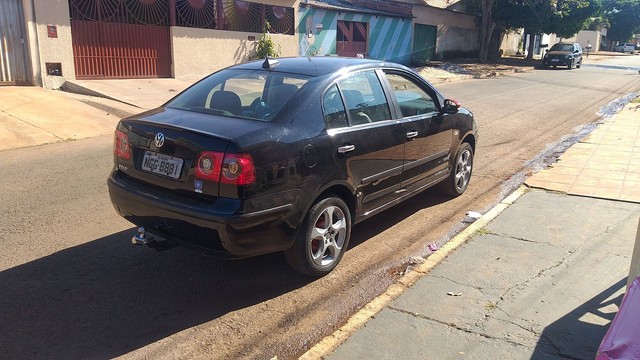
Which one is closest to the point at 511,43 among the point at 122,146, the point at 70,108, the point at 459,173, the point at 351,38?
the point at 351,38

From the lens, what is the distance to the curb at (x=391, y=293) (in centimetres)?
321

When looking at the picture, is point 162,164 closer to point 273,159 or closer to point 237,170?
point 237,170

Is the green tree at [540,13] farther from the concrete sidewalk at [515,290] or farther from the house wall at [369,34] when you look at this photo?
the concrete sidewalk at [515,290]

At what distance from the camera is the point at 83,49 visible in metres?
15.2

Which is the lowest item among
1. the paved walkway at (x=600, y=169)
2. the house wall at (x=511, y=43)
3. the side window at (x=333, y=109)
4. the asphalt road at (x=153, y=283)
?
the asphalt road at (x=153, y=283)

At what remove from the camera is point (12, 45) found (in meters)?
13.5

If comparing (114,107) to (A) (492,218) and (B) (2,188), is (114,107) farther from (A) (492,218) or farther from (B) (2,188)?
(A) (492,218)

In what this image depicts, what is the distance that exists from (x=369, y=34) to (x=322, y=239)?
2591 cm

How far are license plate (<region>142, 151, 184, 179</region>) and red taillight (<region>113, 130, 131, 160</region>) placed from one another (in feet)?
0.76

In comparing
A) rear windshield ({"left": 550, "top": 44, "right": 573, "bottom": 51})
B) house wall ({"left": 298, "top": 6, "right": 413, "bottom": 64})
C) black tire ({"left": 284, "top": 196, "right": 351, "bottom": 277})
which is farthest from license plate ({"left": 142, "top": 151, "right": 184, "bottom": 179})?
rear windshield ({"left": 550, "top": 44, "right": 573, "bottom": 51})

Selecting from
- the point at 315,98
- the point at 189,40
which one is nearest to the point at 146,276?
the point at 315,98

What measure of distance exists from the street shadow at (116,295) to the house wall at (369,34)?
19.9 metres

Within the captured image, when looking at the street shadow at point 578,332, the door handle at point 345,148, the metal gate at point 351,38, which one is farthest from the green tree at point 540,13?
the street shadow at point 578,332

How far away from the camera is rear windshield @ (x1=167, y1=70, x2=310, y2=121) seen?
4074 millimetres
